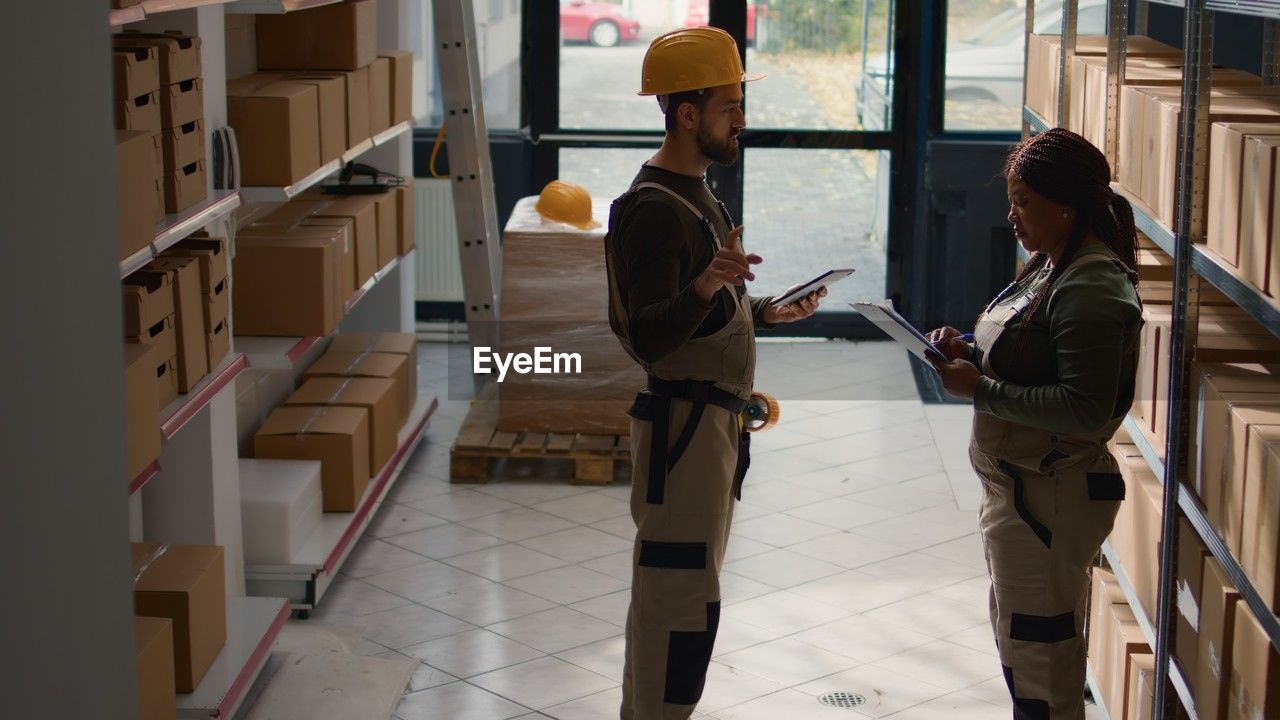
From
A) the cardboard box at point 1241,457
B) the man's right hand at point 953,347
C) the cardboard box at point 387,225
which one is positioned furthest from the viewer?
the cardboard box at point 387,225

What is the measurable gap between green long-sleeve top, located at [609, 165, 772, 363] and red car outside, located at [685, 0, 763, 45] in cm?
576

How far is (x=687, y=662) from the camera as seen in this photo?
10.8ft

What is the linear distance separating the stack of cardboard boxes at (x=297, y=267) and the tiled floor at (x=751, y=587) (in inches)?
40.3

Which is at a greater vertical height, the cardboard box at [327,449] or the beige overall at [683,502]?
the beige overall at [683,502]

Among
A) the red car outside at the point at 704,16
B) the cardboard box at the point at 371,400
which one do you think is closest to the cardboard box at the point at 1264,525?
the cardboard box at the point at 371,400

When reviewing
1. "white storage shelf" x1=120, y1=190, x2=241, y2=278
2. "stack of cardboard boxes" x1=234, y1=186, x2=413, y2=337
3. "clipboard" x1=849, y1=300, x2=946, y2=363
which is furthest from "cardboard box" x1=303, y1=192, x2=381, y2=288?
"clipboard" x1=849, y1=300, x2=946, y2=363

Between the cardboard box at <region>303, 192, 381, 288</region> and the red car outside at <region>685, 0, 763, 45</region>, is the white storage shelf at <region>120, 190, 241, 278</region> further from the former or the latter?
the red car outside at <region>685, 0, 763, 45</region>

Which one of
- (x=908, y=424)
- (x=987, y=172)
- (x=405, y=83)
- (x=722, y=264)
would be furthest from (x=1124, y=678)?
(x=987, y=172)

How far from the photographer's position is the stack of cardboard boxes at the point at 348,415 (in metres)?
5.41

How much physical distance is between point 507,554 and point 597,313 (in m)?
1.36

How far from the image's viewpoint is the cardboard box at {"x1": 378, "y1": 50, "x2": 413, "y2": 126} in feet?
20.9

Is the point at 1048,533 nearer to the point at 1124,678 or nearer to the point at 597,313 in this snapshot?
the point at 1124,678

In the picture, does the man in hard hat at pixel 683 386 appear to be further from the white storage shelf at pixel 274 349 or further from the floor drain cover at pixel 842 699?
the white storage shelf at pixel 274 349

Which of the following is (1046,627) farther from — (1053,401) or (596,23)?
(596,23)
